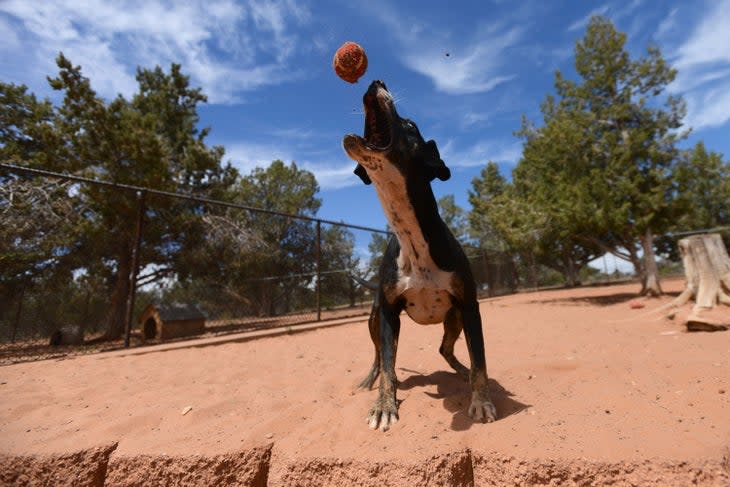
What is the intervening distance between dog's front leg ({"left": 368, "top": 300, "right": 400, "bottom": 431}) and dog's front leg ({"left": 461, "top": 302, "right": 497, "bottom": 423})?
1.41ft

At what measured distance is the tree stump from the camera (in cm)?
541

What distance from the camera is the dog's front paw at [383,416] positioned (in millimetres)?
2013

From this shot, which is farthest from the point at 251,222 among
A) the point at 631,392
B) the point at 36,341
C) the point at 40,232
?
the point at 631,392

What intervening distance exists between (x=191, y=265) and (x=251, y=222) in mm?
2376

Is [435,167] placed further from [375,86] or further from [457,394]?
[457,394]

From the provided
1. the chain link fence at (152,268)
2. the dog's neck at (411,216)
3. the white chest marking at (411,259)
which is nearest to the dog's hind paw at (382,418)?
the white chest marking at (411,259)

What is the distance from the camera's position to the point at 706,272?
18.7ft

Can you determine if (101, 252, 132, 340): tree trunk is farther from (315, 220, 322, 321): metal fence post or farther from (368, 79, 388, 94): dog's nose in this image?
(368, 79, 388, 94): dog's nose

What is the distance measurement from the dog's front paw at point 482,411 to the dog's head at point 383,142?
1.30 meters

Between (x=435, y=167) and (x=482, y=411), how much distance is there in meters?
1.37

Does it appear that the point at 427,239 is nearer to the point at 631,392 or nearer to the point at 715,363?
the point at 631,392

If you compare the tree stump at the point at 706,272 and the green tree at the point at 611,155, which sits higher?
the green tree at the point at 611,155

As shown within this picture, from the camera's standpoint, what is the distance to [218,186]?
14000mm

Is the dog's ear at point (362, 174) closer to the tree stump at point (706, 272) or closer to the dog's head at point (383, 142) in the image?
the dog's head at point (383, 142)
